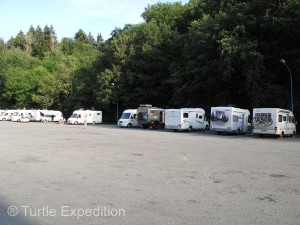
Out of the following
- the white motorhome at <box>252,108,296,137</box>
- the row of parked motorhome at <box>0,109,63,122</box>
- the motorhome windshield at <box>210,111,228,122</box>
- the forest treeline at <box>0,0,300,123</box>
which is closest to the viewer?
the white motorhome at <box>252,108,296,137</box>

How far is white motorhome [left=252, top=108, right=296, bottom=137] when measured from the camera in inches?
1142

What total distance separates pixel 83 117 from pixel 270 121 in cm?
3380

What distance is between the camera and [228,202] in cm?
719

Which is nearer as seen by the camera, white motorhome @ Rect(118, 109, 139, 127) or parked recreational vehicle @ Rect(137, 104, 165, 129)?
parked recreational vehicle @ Rect(137, 104, 165, 129)

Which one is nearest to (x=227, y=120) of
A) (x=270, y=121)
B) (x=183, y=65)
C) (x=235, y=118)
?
(x=235, y=118)

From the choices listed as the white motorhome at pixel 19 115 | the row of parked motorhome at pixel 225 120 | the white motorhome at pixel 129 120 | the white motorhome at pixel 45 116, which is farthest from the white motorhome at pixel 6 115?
the row of parked motorhome at pixel 225 120

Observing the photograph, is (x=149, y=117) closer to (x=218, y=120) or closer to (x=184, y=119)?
(x=184, y=119)

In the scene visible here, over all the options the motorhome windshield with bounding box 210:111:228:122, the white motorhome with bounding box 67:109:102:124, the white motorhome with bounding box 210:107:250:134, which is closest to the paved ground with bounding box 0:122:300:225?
the white motorhome with bounding box 210:107:250:134

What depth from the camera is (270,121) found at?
29234 millimetres

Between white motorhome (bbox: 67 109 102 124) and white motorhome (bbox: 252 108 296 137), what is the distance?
29.8 metres

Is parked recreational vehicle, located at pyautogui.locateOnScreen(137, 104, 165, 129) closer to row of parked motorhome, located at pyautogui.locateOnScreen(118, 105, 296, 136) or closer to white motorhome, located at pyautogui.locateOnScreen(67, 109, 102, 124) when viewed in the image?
row of parked motorhome, located at pyautogui.locateOnScreen(118, 105, 296, 136)

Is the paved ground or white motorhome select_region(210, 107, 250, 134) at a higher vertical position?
white motorhome select_region(210, 107, 250, 134)

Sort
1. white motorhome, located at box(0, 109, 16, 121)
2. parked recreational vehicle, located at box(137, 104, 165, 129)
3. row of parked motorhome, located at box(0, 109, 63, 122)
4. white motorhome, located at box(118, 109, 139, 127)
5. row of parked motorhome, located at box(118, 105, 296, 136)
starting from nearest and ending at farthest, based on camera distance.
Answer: row of parked motorhome, located at box(118, 105, 296, 136) < parked recreational vehicle, located at box(137, 104, 165, 129) < white motorhome, located at box(118, 109, 139, 127) < row of parked motorhome, located at box(0, 109, 63, 122) < white motorhome, located at box(0, 109, 16, 121)

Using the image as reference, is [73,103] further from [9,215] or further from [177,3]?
[9,215]
